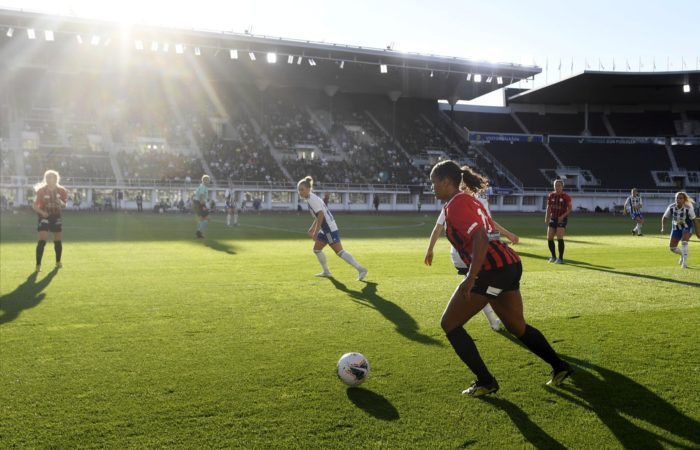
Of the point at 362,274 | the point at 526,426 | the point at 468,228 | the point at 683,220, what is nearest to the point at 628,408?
the point at 526,426

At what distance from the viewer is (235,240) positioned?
2158cm

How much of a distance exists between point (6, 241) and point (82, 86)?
1687 inches

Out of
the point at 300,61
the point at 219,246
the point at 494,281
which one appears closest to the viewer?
the point at 494,281

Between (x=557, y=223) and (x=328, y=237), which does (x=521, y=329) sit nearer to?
(x=328, y=237)

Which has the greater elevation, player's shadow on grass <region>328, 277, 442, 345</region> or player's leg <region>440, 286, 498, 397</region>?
player's leg <region>440, 286, 498, 397</region>

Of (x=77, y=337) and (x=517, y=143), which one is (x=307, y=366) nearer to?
(x=77, y=337)

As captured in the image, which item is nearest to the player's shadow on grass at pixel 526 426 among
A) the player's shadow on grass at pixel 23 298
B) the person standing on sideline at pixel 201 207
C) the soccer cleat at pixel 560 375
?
the soccer cleat at pixel 560 375

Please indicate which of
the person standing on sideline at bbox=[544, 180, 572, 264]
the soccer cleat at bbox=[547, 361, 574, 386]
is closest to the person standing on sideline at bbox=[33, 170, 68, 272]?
the soccer cleat at bbox=[547, 361, 574, 386]

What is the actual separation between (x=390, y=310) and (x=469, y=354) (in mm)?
3733

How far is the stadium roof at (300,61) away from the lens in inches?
1884

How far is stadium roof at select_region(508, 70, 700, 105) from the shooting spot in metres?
59.5

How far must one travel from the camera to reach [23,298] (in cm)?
934

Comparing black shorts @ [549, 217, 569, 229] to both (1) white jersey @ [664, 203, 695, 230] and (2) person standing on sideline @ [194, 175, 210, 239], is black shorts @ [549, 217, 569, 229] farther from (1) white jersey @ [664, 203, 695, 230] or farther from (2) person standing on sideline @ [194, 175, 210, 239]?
(2) person standing on sideline @ [194, 175, 210, 239]

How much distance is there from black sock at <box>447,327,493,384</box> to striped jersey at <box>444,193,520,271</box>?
0.65 meters
